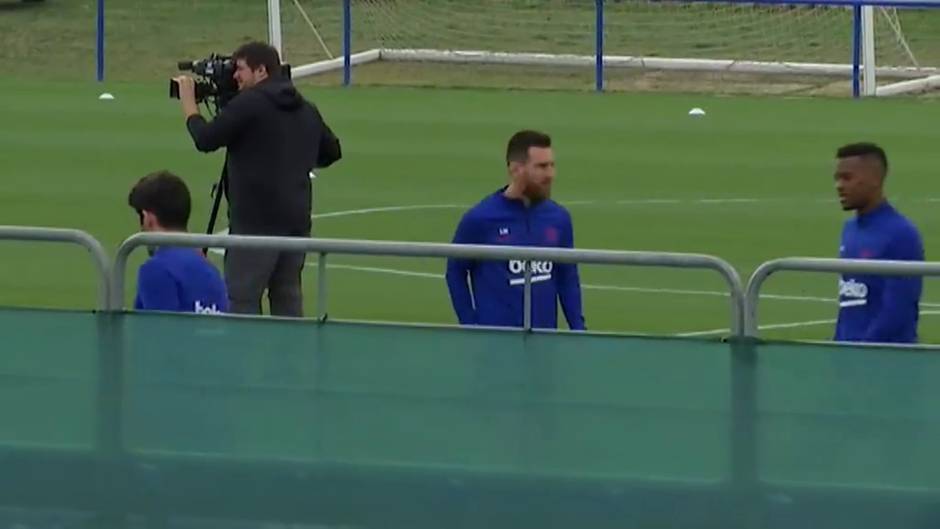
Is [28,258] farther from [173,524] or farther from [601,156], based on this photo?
[601,156]

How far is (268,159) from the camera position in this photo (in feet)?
39.2

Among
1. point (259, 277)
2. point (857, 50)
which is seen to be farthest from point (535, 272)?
point (857, 50)

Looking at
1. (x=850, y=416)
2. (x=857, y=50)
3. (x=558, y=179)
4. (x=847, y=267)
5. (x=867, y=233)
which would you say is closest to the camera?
(x=847, y=267)

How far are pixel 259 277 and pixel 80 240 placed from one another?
2.41 metres

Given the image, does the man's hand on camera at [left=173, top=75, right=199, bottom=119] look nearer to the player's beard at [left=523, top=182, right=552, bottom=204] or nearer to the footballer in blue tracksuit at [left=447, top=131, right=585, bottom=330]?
the footballer in blue tracksuit at [left=447, top=131, right=585, bottom=330]

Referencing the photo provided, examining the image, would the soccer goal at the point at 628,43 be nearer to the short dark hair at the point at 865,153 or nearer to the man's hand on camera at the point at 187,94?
the man's hand on camera at the point at 187,94

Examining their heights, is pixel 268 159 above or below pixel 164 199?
above

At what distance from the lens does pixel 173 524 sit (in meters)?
8.21

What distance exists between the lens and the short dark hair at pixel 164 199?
9227 millimetres

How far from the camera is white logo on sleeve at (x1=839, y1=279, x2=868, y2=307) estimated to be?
8.48m

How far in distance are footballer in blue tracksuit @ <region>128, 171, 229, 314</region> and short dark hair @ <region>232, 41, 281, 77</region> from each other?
8.91 feet

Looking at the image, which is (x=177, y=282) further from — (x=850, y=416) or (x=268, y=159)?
(x=268, y=159)

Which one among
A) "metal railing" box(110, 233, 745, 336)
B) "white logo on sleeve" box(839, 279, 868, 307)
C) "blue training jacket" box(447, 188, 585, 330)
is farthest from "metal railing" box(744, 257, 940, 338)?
"white logo on sleeve" box(839, 279, 868, 307)

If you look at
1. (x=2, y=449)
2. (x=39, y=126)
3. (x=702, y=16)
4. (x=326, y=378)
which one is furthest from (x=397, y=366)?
(x=702, y=16)
